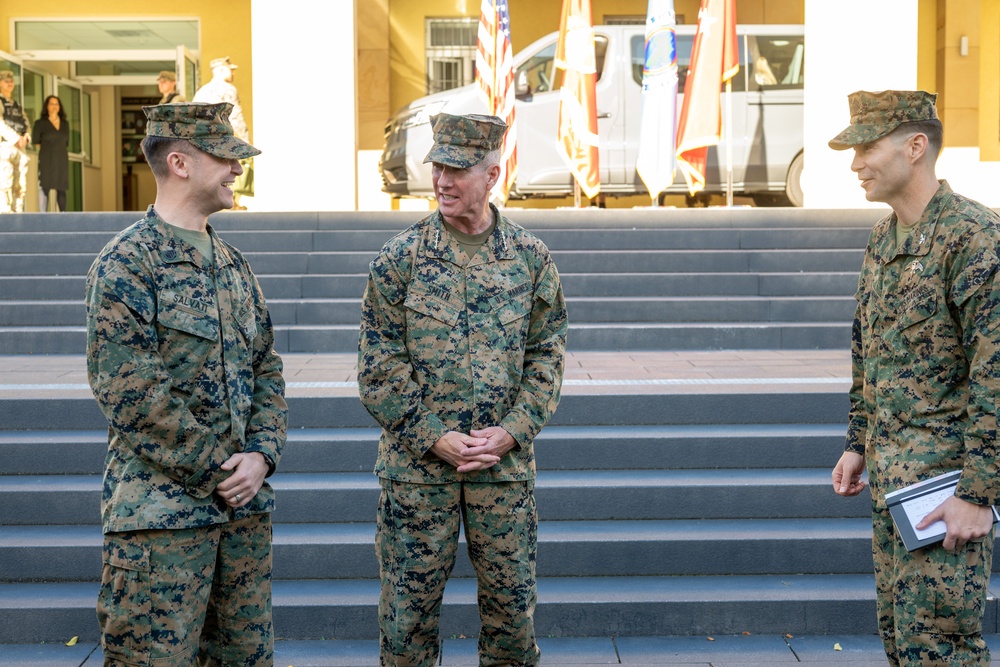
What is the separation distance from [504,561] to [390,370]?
704mm

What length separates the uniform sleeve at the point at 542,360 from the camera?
3377 mm

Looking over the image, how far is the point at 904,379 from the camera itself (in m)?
3.05

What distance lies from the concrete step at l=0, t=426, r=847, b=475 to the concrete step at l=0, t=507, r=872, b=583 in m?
0.49

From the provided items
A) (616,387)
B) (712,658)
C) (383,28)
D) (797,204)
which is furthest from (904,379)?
(383,28)

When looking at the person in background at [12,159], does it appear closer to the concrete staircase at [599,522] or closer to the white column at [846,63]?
the concrete staircase at [599,522]

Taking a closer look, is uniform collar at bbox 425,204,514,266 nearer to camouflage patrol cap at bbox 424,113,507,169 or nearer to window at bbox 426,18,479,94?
camouflage patrol cap at bbox 424,113,507,169

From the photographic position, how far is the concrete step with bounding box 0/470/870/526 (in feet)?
16.9

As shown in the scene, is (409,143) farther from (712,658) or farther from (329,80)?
(712,658)

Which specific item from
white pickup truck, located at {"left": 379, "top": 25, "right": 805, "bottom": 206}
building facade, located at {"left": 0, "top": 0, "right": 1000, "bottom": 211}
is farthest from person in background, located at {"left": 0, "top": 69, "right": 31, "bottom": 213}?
white pickup truck, located at {"left": 379, "top": 25, "right": 805, "bottom": 206}

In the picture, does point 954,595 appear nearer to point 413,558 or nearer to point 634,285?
point 413,558

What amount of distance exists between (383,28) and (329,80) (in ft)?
16.1

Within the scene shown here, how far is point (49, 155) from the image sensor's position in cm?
1528

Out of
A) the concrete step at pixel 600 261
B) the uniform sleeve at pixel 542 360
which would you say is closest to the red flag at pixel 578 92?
the concrete step at pixel 600 261

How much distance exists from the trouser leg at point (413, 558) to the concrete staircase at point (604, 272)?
179 inches
